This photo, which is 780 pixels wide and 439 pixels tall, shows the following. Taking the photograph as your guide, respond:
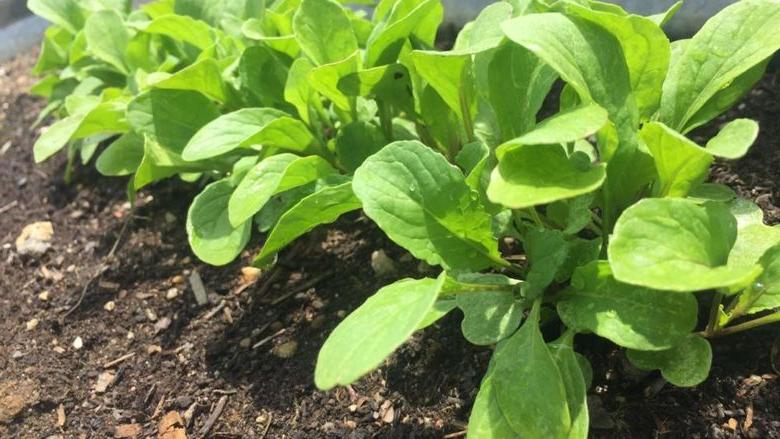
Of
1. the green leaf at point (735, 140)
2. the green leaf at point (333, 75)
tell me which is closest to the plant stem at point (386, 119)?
the green leaf at point (333, 75)

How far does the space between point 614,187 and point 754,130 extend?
10.6 inches

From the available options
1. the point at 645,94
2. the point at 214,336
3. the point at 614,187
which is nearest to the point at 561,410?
the point at 614,187

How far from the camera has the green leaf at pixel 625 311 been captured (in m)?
1.04

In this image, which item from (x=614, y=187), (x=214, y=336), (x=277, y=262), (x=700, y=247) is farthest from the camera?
(x=277, y=262)

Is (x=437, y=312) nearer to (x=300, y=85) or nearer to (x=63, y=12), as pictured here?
(x=300, y=85)

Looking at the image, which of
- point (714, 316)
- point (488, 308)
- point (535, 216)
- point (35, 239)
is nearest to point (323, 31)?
point (535, 216)

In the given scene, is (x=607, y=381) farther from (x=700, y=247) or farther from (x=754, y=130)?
A: (x=754, y=130)

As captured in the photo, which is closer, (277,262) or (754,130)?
(754,130)

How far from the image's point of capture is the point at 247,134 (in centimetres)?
146

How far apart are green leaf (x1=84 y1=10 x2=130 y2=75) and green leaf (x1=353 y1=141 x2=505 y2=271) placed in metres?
1.21

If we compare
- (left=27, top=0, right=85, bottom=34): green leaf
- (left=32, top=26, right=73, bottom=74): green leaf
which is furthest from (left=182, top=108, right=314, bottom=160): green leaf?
(left=32, top=26, right=73, bottom=74): green leaf

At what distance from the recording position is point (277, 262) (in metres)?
1.72

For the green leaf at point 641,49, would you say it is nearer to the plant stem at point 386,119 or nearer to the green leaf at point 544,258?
the green leaf at point 544,258

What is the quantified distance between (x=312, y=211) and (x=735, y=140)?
71 centimetres
